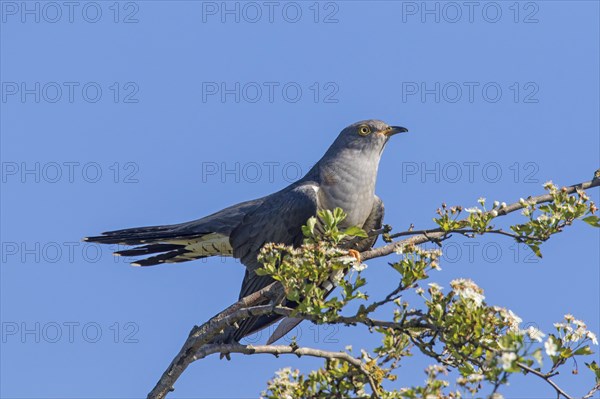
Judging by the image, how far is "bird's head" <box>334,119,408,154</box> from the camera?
8219mm

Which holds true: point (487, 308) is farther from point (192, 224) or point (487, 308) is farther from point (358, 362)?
point (192, 224)

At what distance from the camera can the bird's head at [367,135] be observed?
8.22m

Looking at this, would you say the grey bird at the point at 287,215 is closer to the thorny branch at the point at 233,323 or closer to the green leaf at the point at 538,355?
the thorny branch at the point at 233,323

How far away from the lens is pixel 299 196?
766 centimetres

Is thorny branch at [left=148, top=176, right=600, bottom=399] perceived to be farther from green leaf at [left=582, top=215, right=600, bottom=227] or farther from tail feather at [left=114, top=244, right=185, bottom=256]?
tail feather at [left=114, top=244, right=185, bottom=256]

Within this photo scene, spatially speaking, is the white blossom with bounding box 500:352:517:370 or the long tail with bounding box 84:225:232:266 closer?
the white blossom with bounding box 500:352:517:370

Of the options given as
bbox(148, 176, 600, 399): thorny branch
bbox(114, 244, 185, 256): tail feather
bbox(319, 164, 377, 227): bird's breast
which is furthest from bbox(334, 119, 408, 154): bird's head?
bbox(148, 176, 600, 399): thorny branch

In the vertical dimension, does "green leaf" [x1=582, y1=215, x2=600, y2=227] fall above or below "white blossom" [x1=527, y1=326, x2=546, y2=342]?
above

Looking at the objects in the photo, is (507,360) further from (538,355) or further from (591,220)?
(591,220)

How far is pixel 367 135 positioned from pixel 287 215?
48.1 inches

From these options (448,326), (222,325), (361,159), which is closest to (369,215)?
(361,159)

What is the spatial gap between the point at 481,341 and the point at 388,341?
2.15 feet

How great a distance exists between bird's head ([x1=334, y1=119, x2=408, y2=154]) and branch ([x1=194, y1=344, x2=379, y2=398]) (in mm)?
3334

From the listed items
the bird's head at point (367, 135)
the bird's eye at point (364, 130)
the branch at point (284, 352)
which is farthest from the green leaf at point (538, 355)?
the bird's eye at point (364, 130)
